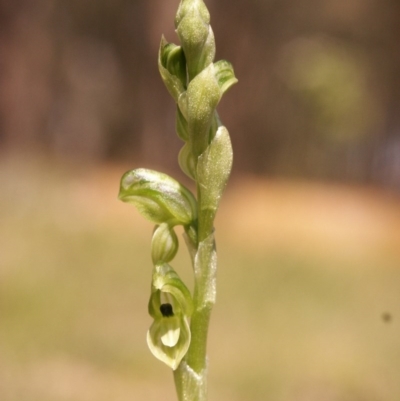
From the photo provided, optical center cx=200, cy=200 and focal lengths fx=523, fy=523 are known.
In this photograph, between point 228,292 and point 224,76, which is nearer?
point 224,76

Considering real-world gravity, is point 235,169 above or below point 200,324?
above

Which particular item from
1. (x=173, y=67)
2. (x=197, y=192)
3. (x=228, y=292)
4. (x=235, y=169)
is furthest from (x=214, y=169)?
(x=235, y=169)

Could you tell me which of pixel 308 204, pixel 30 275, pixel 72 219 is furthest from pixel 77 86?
pixel 308 204

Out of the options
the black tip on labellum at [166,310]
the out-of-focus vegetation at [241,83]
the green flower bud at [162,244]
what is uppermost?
the out-of-focus vegetation at [241,83]

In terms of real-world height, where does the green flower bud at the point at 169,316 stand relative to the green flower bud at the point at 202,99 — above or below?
below

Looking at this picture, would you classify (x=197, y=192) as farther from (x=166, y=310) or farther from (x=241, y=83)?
(x=241, y=83)

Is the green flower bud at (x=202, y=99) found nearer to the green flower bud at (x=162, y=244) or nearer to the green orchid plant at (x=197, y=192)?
the green orchid plant at (x=197, y=192)

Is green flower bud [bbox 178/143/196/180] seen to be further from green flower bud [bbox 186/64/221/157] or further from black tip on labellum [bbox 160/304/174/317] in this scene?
black tip on labellum [bbox 160/304/174/317]

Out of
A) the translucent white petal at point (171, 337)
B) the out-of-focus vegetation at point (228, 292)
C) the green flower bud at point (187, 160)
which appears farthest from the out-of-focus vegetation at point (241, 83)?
the translucent white petal at point (171, 337)
